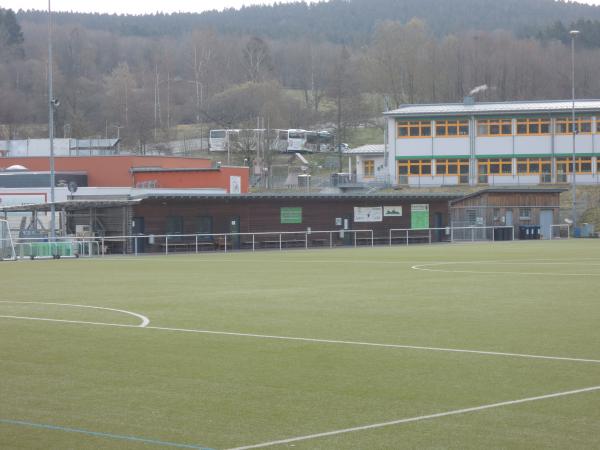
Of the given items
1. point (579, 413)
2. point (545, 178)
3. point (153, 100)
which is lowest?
point (579, 413)

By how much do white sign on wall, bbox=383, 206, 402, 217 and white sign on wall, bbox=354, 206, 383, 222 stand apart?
32cm

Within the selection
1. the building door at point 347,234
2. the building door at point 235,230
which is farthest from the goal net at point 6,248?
the building door at point 347,234

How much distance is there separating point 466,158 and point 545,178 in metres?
6.92

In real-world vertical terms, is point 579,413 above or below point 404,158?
below

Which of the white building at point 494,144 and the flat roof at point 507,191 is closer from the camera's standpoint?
the flat roof at point 507,191

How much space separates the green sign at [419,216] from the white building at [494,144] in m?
21.7

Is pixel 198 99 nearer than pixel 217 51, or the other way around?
pixel 198 99

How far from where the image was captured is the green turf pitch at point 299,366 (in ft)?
30.4

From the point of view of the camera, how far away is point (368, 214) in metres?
61.4

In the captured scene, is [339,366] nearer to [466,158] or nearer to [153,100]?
[466,158]

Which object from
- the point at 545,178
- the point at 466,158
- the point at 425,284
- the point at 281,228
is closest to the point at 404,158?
the point at 466,158

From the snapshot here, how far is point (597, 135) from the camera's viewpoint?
81.8 meters

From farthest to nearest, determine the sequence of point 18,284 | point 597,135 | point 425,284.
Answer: point 597,135 < point 18,284 < point 425,284

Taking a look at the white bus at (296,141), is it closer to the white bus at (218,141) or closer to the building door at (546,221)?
the white bus at (218,141)
